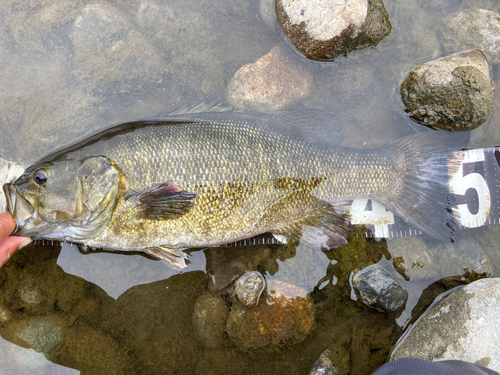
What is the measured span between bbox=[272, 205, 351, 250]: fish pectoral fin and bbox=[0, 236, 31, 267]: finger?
2405 millimetres

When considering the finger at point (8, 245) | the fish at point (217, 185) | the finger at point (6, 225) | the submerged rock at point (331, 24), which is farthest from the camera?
the submerged rock at point (331, 24)

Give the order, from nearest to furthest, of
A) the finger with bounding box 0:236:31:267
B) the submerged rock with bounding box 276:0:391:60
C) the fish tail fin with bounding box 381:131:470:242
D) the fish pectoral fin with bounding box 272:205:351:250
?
the finger with bounding box 0:236:31:267, the submerged rock with bounding box 276:0:391:60, the fish tail fin with bounding box 381:131:470:242, the fish pectoral fin with bounding box 272:205:351:250

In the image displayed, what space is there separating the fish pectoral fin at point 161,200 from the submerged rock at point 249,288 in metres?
1.02

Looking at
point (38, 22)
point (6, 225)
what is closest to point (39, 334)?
point (6, 225)

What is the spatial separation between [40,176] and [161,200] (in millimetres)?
1080

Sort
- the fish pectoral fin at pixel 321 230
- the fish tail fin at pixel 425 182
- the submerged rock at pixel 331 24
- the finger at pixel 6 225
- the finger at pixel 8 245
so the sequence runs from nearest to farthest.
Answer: the finger at pixel 6 225 < the finger at pixel 8 245 < the submerged rock at pixel 331 24 < the fish tail fin at pixel 425 182 < the fish pectoral fin at pixel 321 230

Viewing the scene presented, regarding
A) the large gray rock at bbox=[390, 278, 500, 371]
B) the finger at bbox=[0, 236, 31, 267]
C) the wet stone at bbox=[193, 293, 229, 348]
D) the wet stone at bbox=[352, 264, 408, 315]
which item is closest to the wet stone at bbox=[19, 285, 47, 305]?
the finger at bbox=[0, 236, 31, 267]

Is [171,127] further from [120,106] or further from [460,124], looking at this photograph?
[460,124]

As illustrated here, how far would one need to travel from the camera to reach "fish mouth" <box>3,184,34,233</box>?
9.82 ft

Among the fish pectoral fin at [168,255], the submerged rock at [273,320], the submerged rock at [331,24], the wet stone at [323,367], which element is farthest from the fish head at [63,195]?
the wet stone at [323,367]

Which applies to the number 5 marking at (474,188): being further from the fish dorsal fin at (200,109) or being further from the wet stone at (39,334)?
the wet stone at (39,334)

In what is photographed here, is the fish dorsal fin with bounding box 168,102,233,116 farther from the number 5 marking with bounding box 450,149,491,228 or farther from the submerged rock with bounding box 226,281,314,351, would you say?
the number 5 marking with bounding box 450,149,491,228

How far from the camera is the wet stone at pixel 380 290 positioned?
11.4 feet

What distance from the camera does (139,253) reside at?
12.0 feet
